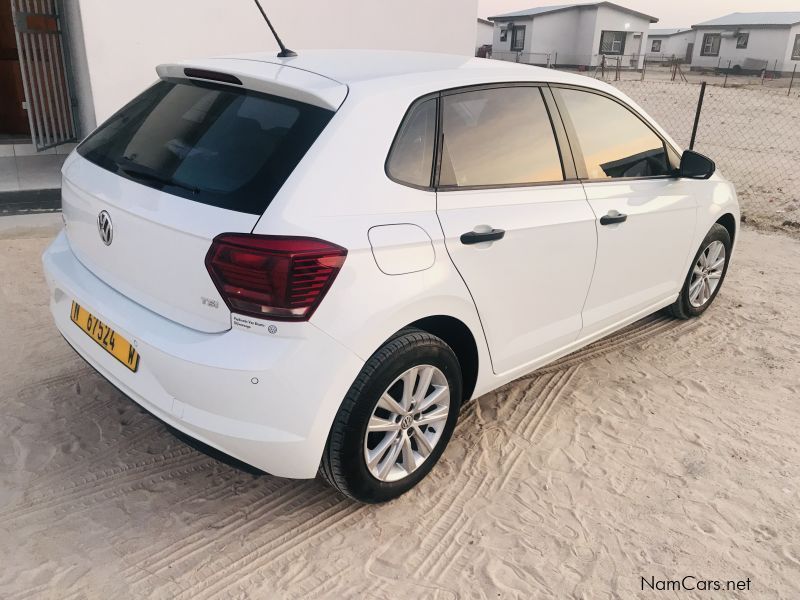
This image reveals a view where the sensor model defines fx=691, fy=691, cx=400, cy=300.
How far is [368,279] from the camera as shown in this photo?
8.02ft

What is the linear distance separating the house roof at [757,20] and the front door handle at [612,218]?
153ft

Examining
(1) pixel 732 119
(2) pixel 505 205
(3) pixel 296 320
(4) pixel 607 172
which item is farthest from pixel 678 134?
(3) pixel 296 320

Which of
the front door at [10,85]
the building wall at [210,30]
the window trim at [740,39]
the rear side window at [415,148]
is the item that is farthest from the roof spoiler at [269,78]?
the window trim at [740,39]

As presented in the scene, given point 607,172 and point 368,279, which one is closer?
point 368,279

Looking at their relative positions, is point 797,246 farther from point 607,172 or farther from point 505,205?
point 505,205

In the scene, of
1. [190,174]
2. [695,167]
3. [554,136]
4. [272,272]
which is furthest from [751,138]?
[272,272]

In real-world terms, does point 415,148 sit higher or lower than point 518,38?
higher

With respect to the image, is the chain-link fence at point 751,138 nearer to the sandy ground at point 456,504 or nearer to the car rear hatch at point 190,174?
the sandy ground at point 456,504

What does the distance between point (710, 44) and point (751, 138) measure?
130ft

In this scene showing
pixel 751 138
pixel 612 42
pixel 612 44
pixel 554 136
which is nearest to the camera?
pixel 554 136

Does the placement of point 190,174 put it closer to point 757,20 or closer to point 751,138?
point 751,138

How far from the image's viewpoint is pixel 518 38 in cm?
4625

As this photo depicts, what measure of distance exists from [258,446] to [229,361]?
33 centimetres

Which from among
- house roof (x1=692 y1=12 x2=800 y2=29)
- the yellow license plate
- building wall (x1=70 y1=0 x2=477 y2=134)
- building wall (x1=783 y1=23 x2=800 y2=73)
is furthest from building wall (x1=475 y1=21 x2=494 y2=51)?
the yellow license plate
